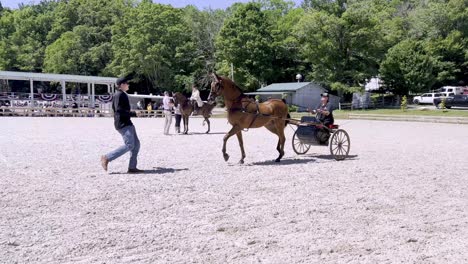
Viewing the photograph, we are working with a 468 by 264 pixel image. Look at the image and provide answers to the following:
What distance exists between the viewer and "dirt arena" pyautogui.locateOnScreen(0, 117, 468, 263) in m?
4.70

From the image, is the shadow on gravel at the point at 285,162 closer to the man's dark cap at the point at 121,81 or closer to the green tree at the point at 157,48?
the man's dark cap at the point at 121,81

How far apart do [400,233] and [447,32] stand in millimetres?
64414

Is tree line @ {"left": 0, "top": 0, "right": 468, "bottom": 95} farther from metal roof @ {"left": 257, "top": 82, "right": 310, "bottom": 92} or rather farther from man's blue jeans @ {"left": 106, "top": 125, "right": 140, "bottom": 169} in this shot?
man's blue jeans @ {"left": 106, "top": 125, "right": 140, "bottom": 169}

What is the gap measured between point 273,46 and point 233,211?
2060 inches

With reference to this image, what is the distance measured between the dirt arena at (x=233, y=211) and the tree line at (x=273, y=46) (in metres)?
42.2

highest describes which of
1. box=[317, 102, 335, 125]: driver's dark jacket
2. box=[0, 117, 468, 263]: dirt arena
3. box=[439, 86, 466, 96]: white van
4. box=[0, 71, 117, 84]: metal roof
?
box=[0, 71, 117, 84]: metal roof

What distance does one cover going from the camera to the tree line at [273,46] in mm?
52250

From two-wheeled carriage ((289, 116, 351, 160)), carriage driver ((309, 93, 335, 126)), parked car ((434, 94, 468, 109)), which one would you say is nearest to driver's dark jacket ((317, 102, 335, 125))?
carriage driver ((309, 93, 335, 126))

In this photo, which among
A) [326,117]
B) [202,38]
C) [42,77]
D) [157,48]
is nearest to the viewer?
[326,117]

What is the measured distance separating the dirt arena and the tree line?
42.2 m

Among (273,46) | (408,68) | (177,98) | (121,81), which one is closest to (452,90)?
(408,68)

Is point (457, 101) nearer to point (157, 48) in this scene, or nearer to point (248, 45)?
point (248, 45)

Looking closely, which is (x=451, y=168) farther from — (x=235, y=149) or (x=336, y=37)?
(x=336, y=37)

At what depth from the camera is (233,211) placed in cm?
635
